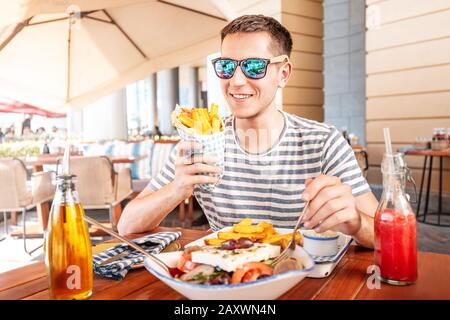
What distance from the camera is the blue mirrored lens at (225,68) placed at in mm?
1399

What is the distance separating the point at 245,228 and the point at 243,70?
61cm

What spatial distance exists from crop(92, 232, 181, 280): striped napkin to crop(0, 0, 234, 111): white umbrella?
3912 millimetres

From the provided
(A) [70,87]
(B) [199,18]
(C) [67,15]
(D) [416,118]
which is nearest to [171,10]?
(B) [199,18]

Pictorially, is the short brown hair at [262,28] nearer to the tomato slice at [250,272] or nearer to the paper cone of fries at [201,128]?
the paper cone of fries at [201,128]

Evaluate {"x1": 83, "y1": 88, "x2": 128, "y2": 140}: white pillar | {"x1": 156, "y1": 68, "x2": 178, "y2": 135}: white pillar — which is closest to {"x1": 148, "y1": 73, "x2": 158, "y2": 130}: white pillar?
{"x1": 156, "y1": 68, "x2": 178, "y2": 135}: white pillar

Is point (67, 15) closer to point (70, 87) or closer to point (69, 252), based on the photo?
point (70, 87)

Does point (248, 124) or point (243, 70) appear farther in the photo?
point (248, 124)

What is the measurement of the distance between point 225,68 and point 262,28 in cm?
25

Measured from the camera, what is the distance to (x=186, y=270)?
2.73 ft

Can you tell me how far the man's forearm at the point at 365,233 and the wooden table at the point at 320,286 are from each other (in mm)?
68

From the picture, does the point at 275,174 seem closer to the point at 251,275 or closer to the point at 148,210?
the point at 148,210

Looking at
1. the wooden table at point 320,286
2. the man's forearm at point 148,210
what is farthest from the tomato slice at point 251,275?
the man's forearm at point 148,210

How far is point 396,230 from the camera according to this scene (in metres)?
0.87
